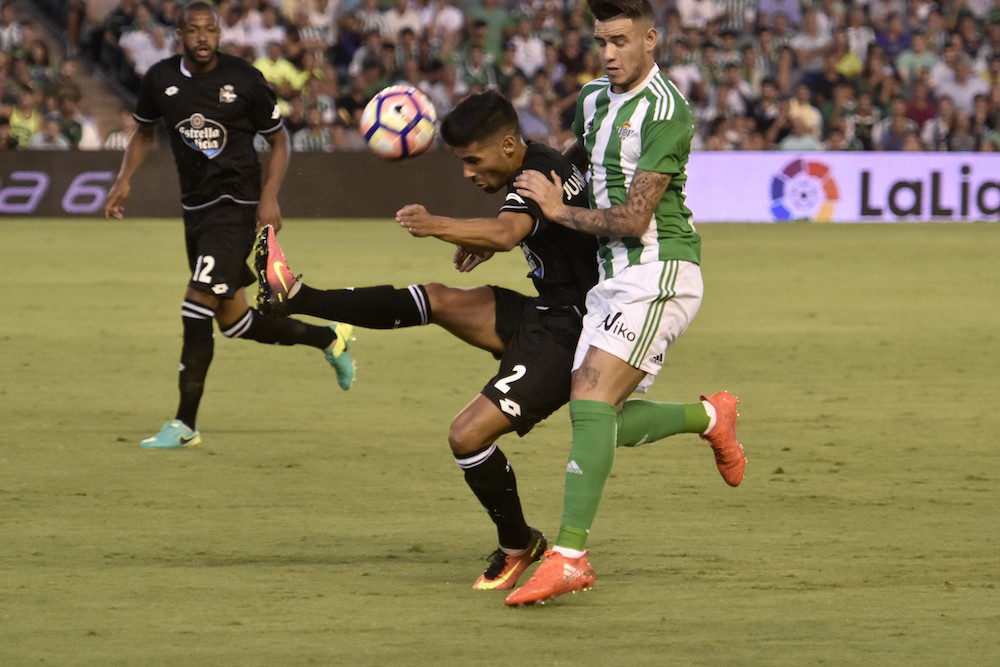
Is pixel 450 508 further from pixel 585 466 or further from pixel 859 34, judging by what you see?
pixel 859 34

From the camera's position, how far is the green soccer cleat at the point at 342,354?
9.33 metres

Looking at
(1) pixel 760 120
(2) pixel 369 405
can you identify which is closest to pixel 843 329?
(2) pixel 369 405

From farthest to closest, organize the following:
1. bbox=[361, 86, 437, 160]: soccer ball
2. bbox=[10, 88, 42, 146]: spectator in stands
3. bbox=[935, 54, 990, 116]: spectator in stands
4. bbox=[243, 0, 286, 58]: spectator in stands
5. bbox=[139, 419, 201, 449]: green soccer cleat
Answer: bbox=[935, 54, 990, 116]: spectator in stands < bbox=[243, 0, 286, 58]: spectator in stands < bbox=[10, 88, 42, 146]: spectator in stands < bbox=[139, 419, 201, 449]: green soccer cleat < bbox=[361, 86, 437, 160]: soccer ball

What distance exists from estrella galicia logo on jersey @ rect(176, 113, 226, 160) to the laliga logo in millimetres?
15064

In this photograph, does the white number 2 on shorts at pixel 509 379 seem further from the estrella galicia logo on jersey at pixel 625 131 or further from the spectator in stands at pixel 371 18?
the spectator in stands at pixel 371 18

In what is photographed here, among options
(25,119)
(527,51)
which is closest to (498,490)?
(25,119)

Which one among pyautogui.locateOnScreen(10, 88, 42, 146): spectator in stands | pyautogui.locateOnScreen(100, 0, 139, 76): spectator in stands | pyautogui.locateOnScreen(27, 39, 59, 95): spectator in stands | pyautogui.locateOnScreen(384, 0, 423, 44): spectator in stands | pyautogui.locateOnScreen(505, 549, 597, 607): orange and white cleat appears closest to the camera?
pyautogui.locateOnScreen(505, 549, 597, 607): orange and white cleat

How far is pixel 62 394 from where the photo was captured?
32.6ft

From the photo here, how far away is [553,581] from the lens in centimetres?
523

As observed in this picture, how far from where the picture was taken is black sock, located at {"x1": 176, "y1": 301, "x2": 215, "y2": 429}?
8383mm

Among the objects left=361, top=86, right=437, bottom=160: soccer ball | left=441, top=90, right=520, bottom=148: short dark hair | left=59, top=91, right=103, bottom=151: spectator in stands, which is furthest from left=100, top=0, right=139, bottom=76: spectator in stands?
left=441, top=90, right=520, bottom=148: short dark hair

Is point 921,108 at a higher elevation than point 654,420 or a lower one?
lower

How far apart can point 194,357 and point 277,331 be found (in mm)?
704

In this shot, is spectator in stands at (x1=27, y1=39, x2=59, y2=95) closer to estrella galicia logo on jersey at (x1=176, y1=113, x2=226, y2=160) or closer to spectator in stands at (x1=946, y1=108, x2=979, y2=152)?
spectator in stands at (x1=946, y1=108, x2=979, y2=152)
